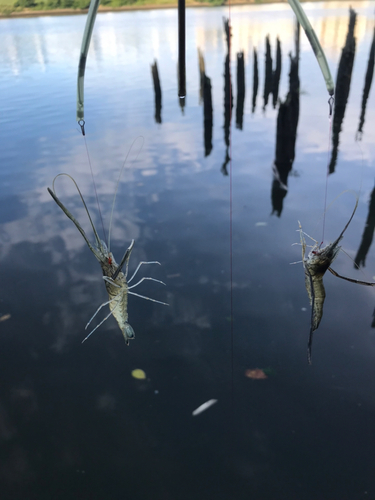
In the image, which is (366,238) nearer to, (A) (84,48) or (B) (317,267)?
(B) (317,267)

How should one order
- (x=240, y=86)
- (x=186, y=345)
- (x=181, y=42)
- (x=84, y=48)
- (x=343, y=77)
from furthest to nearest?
1. (x=240, y=86)
2. (x=343, y=77)
3. (x=186, y=345)
4. (x=84, y=48)
5. (x=181, y=42)

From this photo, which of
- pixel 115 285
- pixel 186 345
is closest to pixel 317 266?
pixel 115 285

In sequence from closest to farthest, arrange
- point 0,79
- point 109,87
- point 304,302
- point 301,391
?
point 301,391 → point 304,302 → point 109,87 → point 0,79

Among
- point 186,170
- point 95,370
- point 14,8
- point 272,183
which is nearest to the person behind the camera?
point 95,370

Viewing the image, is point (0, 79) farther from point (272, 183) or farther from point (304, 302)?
point (304, 302)

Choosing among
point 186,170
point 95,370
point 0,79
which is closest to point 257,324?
point 95,370

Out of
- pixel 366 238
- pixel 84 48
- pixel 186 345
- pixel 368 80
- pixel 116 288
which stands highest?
pixel 84 48

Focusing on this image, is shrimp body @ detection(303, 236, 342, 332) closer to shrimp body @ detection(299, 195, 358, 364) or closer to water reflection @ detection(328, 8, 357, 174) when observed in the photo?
shrimp body @ detection(299, 195, 358, 364)
